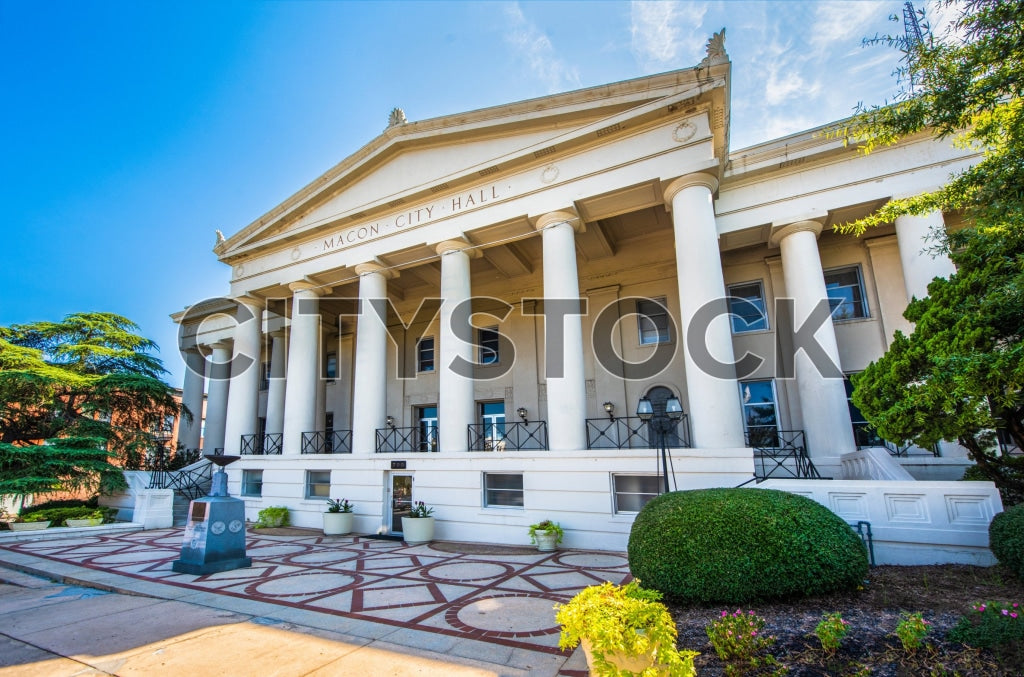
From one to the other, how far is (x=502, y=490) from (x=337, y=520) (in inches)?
193

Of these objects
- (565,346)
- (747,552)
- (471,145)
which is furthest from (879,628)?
(471,145)

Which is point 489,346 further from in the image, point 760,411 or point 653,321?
point 760,411

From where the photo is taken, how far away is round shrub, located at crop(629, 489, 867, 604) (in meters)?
5.23

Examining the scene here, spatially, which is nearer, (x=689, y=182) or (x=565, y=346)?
(x=689, y=182)

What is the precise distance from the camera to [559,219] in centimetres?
1313

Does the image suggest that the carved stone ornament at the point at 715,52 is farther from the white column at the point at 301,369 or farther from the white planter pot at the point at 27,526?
the white planter pot at the point at 27,526

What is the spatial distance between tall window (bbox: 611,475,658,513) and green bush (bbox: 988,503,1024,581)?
5.67 meters

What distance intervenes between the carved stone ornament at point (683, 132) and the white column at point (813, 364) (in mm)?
4164

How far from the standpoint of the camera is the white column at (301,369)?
54.0ft

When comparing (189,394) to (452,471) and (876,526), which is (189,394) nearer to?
(452,471)

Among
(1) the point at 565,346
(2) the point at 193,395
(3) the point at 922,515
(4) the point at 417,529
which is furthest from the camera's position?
(2) the point at 193,395

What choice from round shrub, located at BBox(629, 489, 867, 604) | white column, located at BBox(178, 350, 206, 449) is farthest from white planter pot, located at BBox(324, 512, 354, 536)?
Result: white column, located at BBox(178, 350, 206, 449)

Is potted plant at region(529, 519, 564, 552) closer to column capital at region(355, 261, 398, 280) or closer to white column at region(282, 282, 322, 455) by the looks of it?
white column at region(282, 282, 322, 455)

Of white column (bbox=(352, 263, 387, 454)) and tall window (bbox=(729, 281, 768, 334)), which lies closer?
white column (bbox=(352, 263, 387, 454))
